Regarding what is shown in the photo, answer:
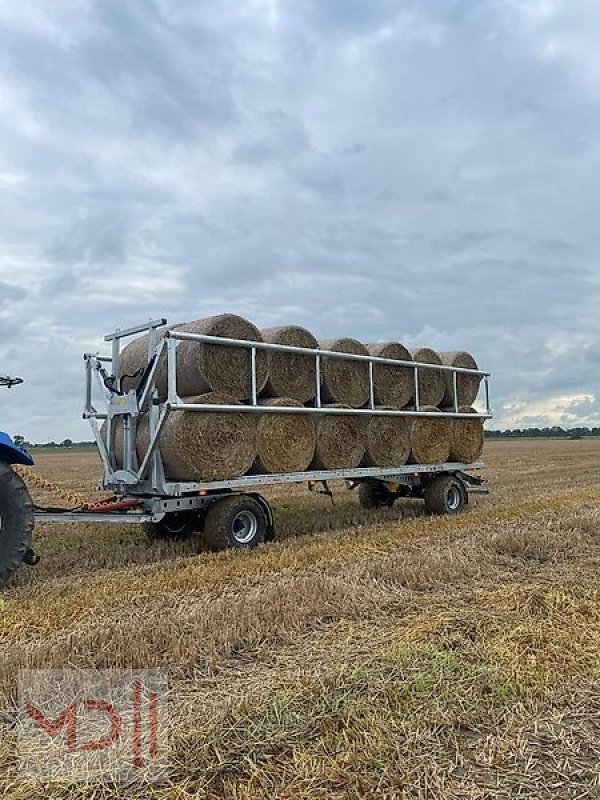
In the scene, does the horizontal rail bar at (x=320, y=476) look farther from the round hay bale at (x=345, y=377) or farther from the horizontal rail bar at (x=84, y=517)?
the round hay bale at (x=345, y=377)

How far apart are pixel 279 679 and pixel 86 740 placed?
41.7 inches

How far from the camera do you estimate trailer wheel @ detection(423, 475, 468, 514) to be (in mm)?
11250

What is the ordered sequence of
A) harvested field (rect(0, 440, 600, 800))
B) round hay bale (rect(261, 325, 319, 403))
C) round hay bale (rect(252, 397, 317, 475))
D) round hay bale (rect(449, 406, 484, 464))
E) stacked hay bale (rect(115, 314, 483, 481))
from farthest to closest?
1. round hay bale (rect(449, 406, 484, 464))
2. round hay bale (rect(261, 325, 319, 403))
3. round hay bale (rect(252, 397, 317, 475))
4. stacked hay bale (rect(115, 314, 483, 481))
5. harvested field (rect(0, 440, 600, 800))

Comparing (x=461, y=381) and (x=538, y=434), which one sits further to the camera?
(x=538, y=434)

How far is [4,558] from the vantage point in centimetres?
607

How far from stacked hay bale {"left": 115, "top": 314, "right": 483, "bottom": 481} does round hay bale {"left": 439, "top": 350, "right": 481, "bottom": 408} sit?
14 cm

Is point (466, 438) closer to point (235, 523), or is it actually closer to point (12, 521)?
point (235, 523)

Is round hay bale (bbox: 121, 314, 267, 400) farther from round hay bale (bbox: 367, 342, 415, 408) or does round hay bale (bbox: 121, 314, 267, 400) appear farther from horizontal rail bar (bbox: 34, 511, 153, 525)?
round hay bale (bbox: 367, 342, 415, 408)

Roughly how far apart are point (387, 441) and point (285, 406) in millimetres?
2296

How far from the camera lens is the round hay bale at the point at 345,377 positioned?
9.48 metres

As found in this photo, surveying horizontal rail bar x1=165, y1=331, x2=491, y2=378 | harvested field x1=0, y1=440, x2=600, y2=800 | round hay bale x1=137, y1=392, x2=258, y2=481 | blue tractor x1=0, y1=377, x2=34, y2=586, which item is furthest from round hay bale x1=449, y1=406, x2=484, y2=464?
blue tractor x1=0, y1=377, x2=34, y2=586

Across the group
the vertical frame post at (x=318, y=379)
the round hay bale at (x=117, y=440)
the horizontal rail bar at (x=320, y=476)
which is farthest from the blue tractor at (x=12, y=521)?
the vertical frame post at (x=318, y=379)

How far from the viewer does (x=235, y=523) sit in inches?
326

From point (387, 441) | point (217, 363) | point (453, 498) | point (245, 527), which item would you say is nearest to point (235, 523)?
point (245, 527)
